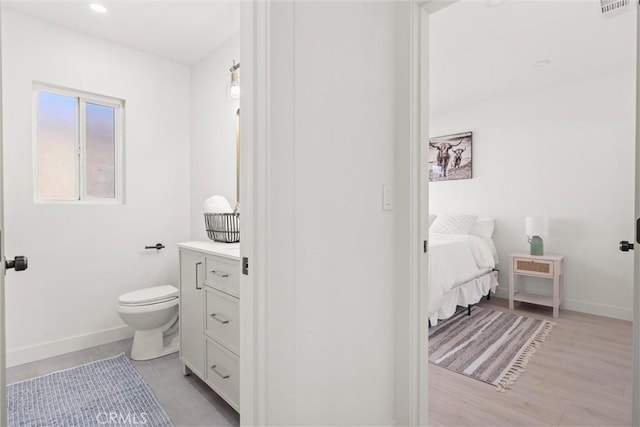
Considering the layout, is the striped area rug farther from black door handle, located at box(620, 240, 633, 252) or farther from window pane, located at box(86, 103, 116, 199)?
window pane, located at box(86, 103, 116, 199)

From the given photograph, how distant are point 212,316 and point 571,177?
3.86 meters

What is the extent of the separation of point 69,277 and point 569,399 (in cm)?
349

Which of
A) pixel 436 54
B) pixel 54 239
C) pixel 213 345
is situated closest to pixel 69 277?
pixel 54 239

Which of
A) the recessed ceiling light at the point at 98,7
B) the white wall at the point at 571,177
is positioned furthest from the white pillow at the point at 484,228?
the recessed ceiling light at the point at 98,7

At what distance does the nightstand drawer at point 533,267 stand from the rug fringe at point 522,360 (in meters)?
0.54

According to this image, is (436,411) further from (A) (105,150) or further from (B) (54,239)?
(A) (105,150)

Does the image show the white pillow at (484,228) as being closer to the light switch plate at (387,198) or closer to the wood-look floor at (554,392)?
the wood-look floor at (554,392)

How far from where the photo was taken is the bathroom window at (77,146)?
2.58 meters

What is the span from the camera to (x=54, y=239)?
8.32 ft

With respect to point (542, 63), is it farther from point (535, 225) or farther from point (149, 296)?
point (149, 296)

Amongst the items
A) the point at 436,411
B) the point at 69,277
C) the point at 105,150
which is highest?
the point at 105,150

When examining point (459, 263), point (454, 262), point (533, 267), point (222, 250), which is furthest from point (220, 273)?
point (533, 267)

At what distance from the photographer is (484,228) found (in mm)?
4176

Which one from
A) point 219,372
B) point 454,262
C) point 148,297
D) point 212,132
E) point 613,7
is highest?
point 613,7
